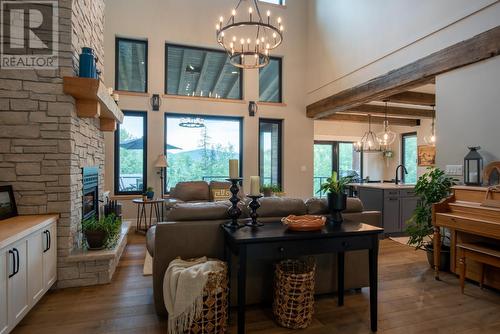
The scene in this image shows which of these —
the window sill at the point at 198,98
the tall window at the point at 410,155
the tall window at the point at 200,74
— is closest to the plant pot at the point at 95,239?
the window sill at the point at 198,98

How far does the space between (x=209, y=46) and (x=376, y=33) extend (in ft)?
11.4

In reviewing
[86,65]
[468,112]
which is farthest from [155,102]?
[468,112]

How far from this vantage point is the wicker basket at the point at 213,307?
204cm

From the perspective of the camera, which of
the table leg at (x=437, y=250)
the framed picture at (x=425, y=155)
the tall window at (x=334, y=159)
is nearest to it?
the table leg at (x=437, y=250)

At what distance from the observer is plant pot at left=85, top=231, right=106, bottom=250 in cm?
309

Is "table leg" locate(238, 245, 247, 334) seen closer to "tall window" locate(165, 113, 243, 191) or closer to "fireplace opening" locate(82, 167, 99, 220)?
"fireplace opening" locate(82, 167, 99, 220)

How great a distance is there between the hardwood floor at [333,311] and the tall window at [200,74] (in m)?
4.43

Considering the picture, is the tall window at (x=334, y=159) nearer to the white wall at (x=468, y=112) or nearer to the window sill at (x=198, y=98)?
the window sill at (x=198, y=98)

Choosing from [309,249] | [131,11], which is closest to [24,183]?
[309,249]

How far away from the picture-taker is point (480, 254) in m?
2.73

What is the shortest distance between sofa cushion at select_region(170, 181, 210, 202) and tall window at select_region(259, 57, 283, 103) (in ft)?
9.21

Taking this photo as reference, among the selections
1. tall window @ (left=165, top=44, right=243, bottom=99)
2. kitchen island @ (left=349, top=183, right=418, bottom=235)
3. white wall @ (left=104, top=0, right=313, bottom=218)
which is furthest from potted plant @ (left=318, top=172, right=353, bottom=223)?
tall window @ (left=165, top=44, right=243, bottom=99)

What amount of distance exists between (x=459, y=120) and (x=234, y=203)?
2.90 meters

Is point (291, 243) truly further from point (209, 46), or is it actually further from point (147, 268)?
point (209, 46)
